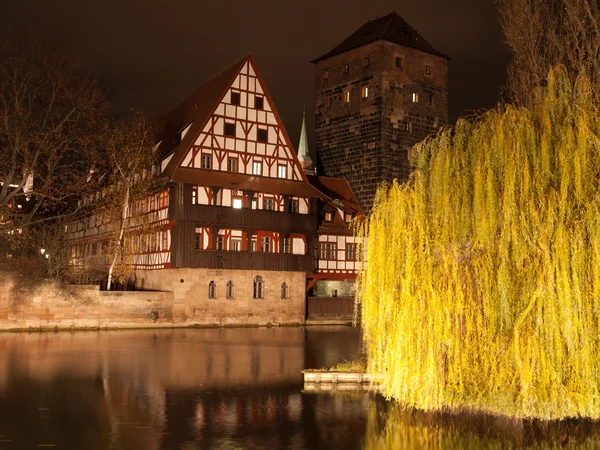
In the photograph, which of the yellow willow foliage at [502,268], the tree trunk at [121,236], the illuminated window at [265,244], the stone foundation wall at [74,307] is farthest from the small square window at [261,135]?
the yellow willow foliage at [502,268]

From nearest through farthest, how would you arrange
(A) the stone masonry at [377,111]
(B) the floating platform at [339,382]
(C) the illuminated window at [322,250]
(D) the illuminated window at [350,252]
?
(B) the floating platform at [339,382] → (C) the illuminated window at [322,250] → (D) the illuminated window at [350,252] → (A) the stone masonry at [377,111]

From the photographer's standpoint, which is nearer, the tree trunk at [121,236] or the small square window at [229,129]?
the tree trunk at [121,236]

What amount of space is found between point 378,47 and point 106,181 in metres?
18.7

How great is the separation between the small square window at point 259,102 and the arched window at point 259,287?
8.72 m

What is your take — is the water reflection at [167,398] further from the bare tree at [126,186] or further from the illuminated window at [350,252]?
the illuminated window at [350,252]

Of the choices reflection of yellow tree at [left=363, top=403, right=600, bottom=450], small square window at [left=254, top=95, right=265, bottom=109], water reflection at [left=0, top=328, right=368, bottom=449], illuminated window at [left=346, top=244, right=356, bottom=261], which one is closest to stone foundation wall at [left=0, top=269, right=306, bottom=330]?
water reflection at [left=0, top=328, right=368, bottom=449]

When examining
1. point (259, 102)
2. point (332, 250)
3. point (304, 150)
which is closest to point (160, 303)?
point (259, 102)

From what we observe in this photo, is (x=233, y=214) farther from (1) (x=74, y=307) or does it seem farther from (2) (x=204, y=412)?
(2) (x=204, y=412)

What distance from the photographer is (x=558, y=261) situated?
1247 cm

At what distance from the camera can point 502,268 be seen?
42.5ft

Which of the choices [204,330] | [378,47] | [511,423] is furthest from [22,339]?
[378,47]

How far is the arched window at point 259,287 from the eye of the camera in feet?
125

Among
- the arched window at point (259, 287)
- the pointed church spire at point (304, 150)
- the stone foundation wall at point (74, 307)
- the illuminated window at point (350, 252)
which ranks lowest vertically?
the stone foundation wall at point (74, 307)

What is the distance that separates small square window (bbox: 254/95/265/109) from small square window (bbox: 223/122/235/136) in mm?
1781
